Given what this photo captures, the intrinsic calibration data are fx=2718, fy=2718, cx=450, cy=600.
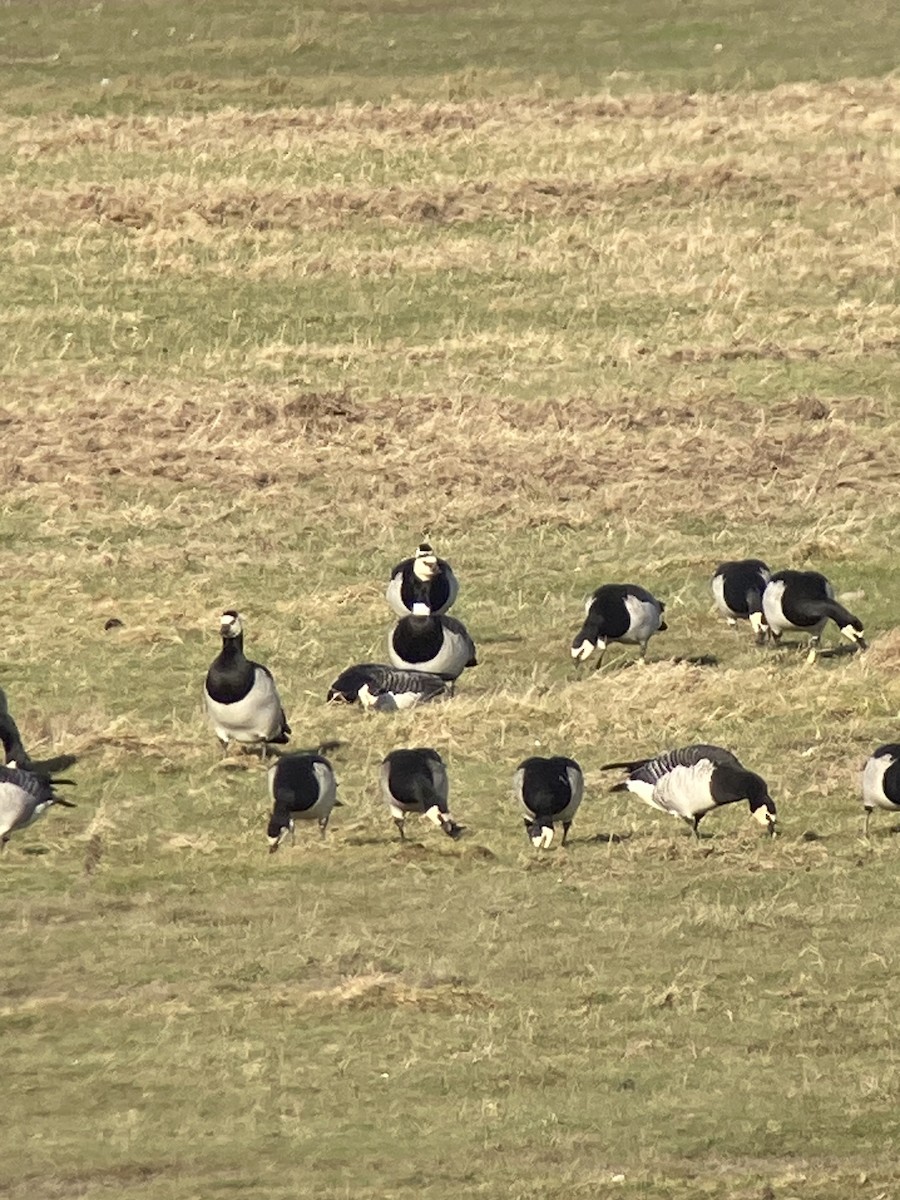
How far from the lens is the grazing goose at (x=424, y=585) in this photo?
18781 mm

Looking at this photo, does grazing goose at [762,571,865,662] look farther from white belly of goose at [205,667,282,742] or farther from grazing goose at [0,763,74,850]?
grazing goose at [0,763,74,850]

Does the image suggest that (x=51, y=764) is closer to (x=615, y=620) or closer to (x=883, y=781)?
(x=615, y=620)

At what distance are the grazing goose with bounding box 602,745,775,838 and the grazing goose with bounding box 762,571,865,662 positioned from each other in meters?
3.77

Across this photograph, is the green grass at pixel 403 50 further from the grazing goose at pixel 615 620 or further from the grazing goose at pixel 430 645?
the grazing goose at pixel 430 645

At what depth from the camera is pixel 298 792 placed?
46.7ft

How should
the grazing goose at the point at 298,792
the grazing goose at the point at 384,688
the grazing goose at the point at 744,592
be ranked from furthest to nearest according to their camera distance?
the grazing goose at the point at 744,592, the grazing goose at the point at 384,688, the grazing goose at the point at 298,792

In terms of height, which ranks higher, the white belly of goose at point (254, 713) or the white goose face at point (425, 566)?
the white goose face at point (425, 566)

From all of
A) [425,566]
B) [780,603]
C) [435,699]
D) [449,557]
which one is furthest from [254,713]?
[449,557]

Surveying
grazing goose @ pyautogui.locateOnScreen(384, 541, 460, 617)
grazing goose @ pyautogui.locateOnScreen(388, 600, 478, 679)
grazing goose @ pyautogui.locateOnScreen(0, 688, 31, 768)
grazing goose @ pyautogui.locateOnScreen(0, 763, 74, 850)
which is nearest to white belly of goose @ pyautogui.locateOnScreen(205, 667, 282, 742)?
grazing goose @ pyautogui.locateOnScreen(0, 688, 31, 768)

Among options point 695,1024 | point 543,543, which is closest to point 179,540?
point 543,543

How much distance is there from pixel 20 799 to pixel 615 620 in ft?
17.5

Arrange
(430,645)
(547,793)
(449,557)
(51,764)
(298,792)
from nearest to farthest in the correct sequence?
(547,793), (298,792), (51,764), (430,645), (449,557)

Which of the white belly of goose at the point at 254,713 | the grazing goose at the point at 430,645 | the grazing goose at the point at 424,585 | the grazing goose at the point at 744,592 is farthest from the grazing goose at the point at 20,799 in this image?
the grazing goose at the point at 744,592

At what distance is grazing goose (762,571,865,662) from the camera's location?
18.6 metres
